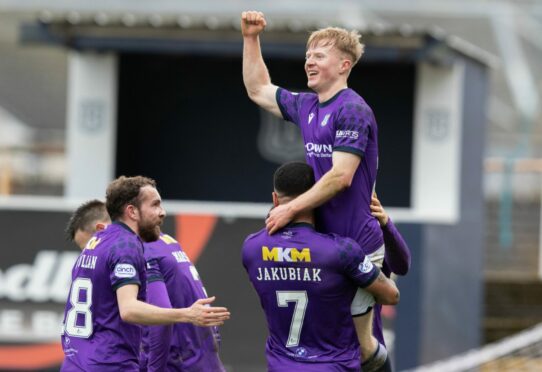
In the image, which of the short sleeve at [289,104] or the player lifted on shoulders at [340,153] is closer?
the player lifted on shoulders at [340,153]

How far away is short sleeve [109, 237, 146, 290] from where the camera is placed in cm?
743

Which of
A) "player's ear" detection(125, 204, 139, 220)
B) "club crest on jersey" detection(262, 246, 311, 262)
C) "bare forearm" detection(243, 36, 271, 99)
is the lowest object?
"club crest on jersey" detection(262, 246, 311, 262)

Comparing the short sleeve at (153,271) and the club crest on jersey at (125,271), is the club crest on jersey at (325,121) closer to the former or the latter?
the club crest on jersey at (125,271)

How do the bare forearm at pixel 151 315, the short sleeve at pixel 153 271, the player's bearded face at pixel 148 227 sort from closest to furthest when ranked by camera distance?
the bare forearm at pixel 151 315 < the player's bearded face at pixel 148 227 < the short sleeve at pixel 153 271

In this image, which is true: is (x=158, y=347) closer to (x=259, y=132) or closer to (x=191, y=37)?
(x=191, y=37)

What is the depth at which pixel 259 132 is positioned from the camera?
17.5 meters

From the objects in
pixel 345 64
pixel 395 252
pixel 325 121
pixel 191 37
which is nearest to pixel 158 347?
pixel 395 252

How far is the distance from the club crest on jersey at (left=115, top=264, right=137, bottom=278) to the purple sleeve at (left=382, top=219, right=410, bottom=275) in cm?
146

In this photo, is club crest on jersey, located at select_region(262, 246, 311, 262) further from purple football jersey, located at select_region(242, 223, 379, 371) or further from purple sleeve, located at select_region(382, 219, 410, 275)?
purple sleeve, located at select_region(382, 219, 410, 275)

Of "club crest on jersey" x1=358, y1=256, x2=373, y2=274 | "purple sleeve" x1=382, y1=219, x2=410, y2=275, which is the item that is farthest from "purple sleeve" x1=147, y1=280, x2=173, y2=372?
"club crest on jersey" x1=358, y1=256, x2=373, y2=274

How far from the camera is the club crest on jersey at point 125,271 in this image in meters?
7.42

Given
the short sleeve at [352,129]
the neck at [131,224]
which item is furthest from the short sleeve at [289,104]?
the neck at [131,224]

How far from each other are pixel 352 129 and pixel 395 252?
40.7 inches

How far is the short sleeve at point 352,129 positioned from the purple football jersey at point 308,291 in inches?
18.9
